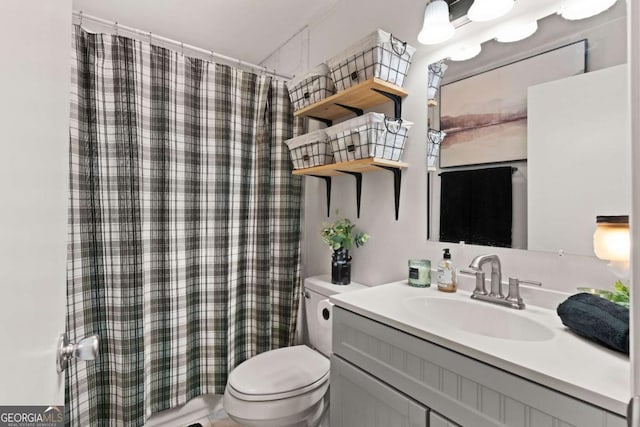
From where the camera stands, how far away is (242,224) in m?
1.86

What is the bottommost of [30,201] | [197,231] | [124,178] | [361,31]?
[197,231]

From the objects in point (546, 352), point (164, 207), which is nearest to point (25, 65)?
point (546, 352)

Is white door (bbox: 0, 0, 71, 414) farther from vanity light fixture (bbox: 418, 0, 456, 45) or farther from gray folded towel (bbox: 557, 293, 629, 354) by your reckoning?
vanity light fixture (bbox: 418, 0, 456, 45)

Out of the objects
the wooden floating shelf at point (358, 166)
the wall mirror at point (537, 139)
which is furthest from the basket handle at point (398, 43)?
the wooden floating shelf at point (358, 166)

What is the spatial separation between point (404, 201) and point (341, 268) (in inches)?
19.7

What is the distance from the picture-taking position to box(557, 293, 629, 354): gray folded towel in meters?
0.70

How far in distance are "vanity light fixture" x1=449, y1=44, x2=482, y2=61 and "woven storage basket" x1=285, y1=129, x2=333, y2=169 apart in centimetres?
68

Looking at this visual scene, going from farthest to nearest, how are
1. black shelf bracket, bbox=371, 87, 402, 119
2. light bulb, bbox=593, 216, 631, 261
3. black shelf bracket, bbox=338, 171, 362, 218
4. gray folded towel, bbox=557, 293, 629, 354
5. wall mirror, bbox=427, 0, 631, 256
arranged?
black shelf bracket, bbox=338, 171, 362, 218 → black shelf bracket, bbox=371, 87, 402, 119 → wall mirror, bbox=427, 0, 631, 256 → light bulb, bbox=593, 216, 631, 261 → gray folded towel, bbox=557, 293, 629, 354

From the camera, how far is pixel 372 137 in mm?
1333

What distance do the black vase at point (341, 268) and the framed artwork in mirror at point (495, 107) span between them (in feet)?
2.27

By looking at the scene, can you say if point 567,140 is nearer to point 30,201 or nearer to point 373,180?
point 373,180

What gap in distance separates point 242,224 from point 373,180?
836mm

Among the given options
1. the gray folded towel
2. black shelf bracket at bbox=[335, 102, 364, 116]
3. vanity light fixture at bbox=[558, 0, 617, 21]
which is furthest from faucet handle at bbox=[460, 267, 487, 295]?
black shelf bracket at bbox=[335, 102, 364, 116]

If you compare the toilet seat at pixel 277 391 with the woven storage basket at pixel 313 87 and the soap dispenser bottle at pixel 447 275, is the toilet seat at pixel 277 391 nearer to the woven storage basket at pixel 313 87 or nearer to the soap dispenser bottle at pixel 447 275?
the soap dispenser bottle at pixel 447 275
